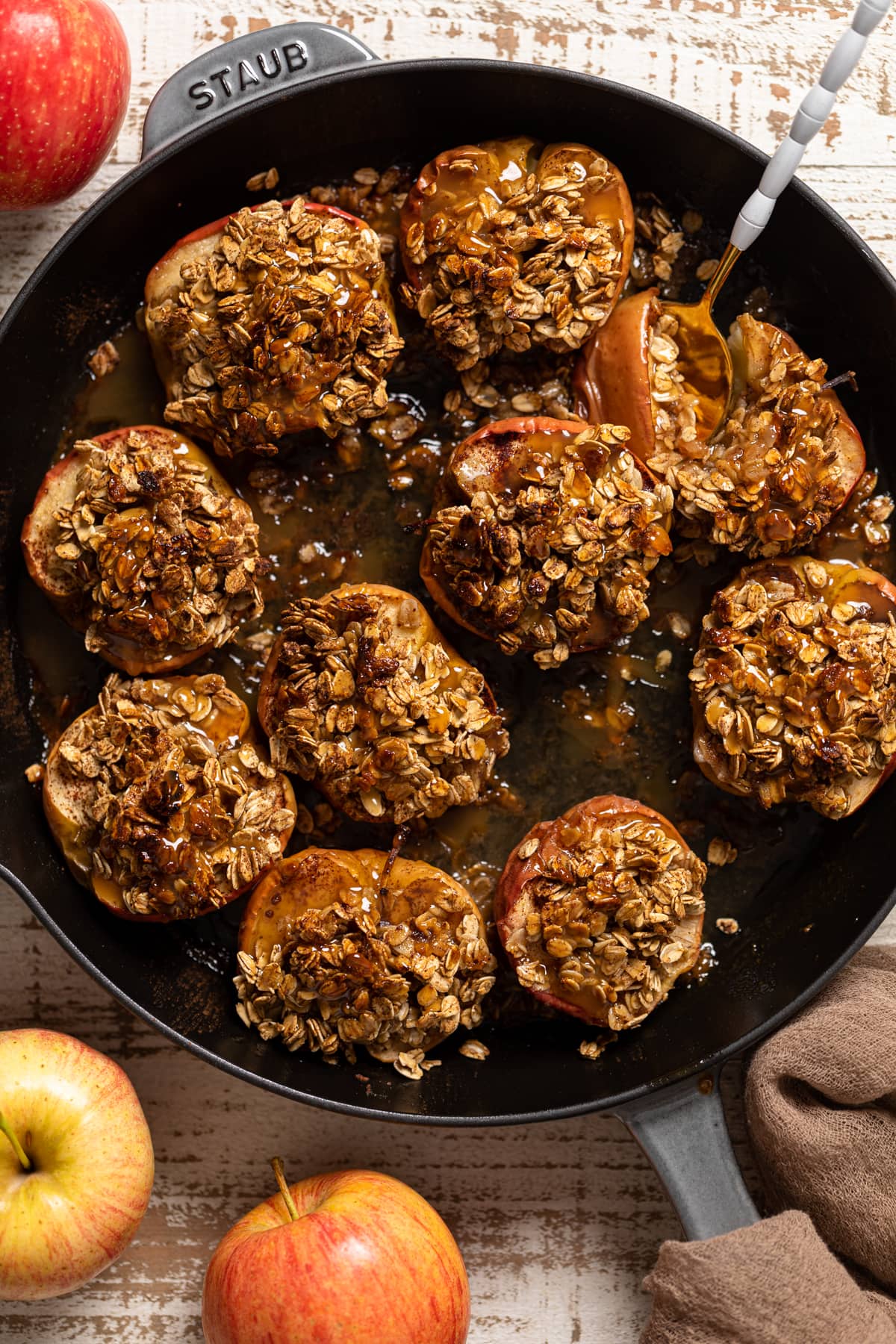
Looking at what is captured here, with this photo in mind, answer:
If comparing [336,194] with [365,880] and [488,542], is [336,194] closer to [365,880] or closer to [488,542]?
[488,542]

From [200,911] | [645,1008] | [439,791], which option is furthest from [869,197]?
[200,911]

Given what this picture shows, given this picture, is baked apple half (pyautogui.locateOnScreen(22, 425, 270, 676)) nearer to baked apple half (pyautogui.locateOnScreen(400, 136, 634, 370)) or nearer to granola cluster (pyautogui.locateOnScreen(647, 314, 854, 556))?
baked apple half (pyautogui.locateOnScreen(400, 136, 634, 370))

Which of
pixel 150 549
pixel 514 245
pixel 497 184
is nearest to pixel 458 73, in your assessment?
pixel 497 184

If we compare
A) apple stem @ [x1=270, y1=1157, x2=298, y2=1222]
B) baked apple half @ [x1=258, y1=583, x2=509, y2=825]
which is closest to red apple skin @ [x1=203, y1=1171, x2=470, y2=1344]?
apple stem @ [x1=270, y1=1157, x2=298, y2=1222]

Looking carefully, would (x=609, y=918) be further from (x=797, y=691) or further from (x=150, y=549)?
(x=150, y=549)

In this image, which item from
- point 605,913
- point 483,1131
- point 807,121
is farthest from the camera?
point 483,1131

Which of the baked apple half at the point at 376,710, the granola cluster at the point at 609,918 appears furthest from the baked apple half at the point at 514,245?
the granola cluster at the point at 609,918
